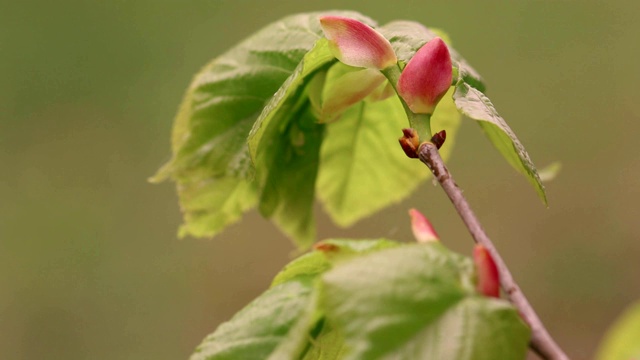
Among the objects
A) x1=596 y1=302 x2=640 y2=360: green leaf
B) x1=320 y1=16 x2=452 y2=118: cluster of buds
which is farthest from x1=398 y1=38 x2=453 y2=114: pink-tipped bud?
x1=596 y1=302 x2=640 y2=360: green leaf

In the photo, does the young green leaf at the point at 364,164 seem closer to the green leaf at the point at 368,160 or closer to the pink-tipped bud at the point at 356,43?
the green leaf at the point at 368,160

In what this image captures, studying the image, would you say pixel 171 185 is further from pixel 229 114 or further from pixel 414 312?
pixel 414 312

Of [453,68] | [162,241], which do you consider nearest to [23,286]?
[162,241]

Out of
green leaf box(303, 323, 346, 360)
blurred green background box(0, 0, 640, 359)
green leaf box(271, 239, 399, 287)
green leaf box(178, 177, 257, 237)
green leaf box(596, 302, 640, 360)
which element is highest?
green leaf box(271, 239, 399, 287)

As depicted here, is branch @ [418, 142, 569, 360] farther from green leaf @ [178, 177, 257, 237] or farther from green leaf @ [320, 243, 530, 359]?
green leaf @ [178, 177, 257, 237]

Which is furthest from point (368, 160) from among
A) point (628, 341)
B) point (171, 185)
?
point (171, 185)

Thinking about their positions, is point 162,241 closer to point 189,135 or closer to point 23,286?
point 23,286
